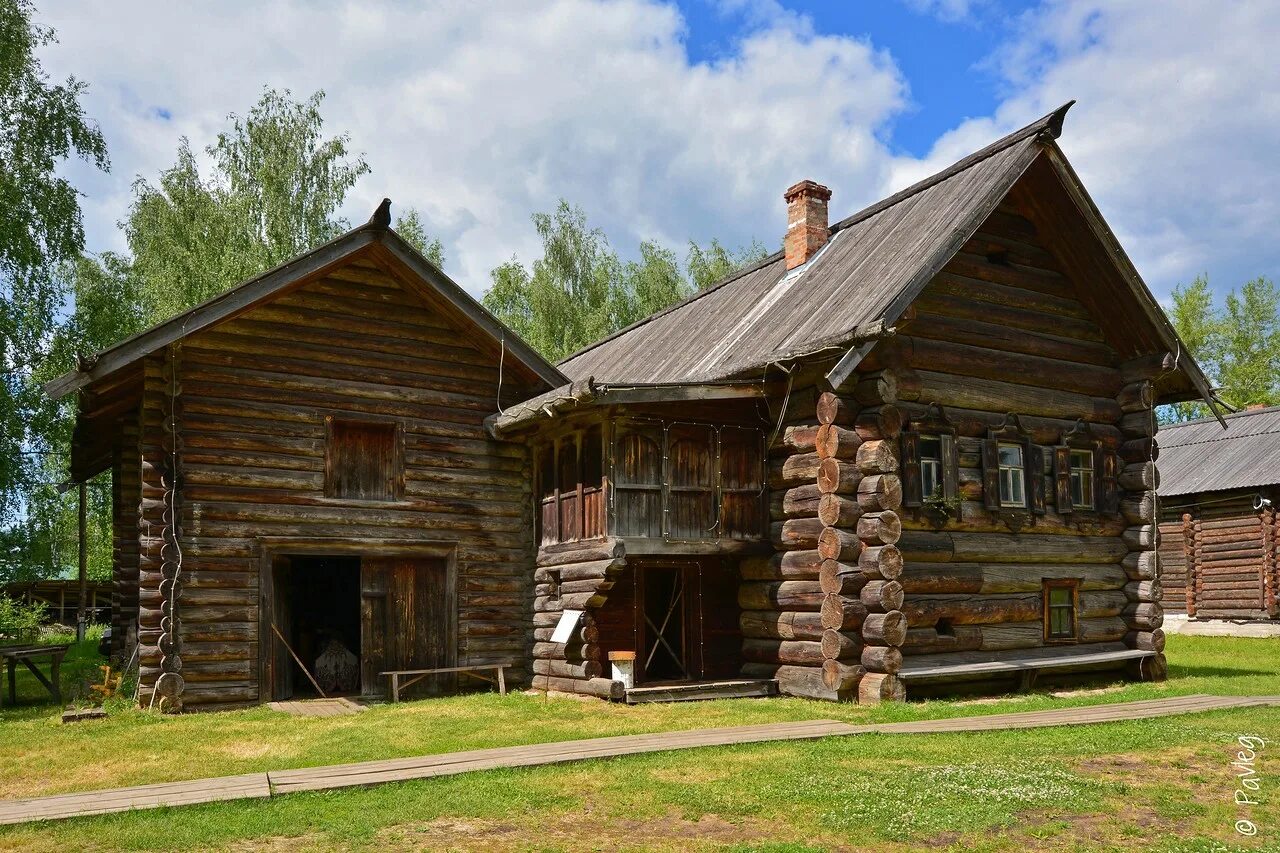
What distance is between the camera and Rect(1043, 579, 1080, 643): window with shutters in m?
17.2

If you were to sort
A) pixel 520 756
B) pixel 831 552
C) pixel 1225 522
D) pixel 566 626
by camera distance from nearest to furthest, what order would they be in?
pixel 520 756, pixel 831 552, pixel 566 626, pixel 1225 522

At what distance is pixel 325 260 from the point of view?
649 inches

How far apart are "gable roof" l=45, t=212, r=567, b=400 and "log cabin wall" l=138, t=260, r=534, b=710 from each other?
551 millimetres

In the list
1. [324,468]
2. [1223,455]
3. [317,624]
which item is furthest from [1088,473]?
[1223,455]

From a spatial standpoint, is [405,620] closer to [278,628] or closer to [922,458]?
[278,628]

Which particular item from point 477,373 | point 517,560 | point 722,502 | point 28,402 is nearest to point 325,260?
point 477,373

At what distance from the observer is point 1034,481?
17.0 meters

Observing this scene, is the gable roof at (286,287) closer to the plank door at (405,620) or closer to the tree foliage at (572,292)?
the plank door at (405,620)

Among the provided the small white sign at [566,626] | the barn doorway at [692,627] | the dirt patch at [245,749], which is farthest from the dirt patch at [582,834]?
the barn doorway at [692,627]

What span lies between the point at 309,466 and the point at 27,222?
525 inches

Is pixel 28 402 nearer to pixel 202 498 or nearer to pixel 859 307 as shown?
pixel 202 498

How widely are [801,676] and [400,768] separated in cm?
691

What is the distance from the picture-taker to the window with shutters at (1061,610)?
1717 cm

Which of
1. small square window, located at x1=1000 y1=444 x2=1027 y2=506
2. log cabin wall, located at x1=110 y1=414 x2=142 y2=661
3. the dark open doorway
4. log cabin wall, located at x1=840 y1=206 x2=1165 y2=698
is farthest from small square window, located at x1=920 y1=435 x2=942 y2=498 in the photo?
log cabin wall, located at x1=110 y1=414 x2=142 y2=661
